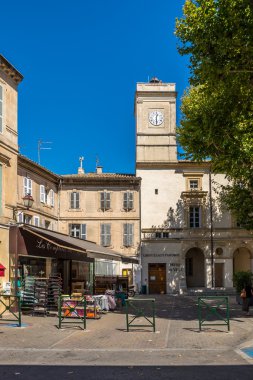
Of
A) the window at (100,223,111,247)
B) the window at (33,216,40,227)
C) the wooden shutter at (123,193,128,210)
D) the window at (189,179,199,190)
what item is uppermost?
the window at (189,179,199,190)

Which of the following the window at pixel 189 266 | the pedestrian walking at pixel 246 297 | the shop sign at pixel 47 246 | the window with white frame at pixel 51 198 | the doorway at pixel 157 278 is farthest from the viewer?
Answer: the window at pixel 189 266

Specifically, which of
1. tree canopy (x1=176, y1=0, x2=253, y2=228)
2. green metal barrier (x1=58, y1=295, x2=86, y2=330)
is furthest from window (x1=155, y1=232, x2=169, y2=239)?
green metal barrier (x1=58, y1=295, x2=86, y2=330)

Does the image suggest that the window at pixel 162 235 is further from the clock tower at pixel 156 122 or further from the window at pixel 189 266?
the clock tower at pixel 156 122

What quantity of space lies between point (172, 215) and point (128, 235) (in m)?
3.80

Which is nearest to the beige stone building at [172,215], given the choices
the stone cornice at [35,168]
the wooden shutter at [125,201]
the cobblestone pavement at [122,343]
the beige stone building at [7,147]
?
the wooden shutter at [125,201]

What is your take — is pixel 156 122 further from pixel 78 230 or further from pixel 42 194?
pixel 42 194

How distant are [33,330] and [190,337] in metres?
4.35

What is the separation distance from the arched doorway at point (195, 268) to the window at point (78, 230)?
8588 mm

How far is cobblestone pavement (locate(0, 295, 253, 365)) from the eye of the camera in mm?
10383

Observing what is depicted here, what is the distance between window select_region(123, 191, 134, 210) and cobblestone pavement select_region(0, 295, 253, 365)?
24065 millimetres

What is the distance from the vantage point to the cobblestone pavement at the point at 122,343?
10.4 metres

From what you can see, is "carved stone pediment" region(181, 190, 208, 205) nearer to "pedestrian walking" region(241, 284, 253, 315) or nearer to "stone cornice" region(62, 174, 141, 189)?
Answer: "stone cornice" region(62, 174, 141, 189)
